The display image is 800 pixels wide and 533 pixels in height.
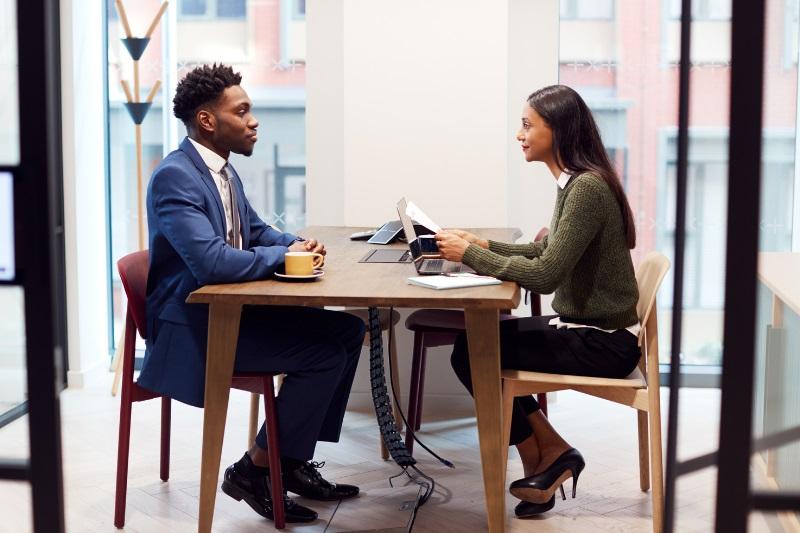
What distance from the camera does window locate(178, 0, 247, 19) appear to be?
16.0 ft

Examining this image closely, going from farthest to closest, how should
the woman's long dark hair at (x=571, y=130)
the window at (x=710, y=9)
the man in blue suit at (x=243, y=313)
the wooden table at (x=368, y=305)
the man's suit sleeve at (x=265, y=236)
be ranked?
the window at (x=710, y=9) → the man's suit sleeve at (x=265, y=236) → the woman's long dark hair at (x=571, y=130) → the man in blue suit at (x=243, y=313) → the wooden table at (x=368, y=305)

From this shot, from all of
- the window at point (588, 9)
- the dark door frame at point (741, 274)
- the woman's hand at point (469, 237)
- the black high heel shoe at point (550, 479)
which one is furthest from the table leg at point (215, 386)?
the window at point (588, 9)

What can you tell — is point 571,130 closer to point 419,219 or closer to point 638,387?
point 419,219

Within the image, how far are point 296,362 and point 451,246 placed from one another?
52 cm

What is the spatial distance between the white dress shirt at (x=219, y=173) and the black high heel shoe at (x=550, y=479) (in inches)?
43.8

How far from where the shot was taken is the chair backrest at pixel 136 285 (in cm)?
301

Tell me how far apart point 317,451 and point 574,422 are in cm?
104

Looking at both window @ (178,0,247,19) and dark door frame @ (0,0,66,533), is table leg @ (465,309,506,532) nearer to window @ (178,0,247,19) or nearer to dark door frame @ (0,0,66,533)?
dark door frame @ (0,0,66,533)

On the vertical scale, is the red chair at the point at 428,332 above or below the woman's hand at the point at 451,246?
below

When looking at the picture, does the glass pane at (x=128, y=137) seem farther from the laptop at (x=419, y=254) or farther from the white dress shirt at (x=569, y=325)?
the white dress shirt at (x=569, y=325)

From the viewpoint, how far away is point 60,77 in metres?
4.61

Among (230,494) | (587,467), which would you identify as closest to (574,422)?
(587,467)

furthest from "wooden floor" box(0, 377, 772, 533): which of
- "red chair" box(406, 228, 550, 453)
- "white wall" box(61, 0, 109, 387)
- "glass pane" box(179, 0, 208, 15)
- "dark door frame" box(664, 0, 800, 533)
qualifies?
"glass pane" box(179, 0, 208, 15)

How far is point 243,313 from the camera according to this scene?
3.00 m
